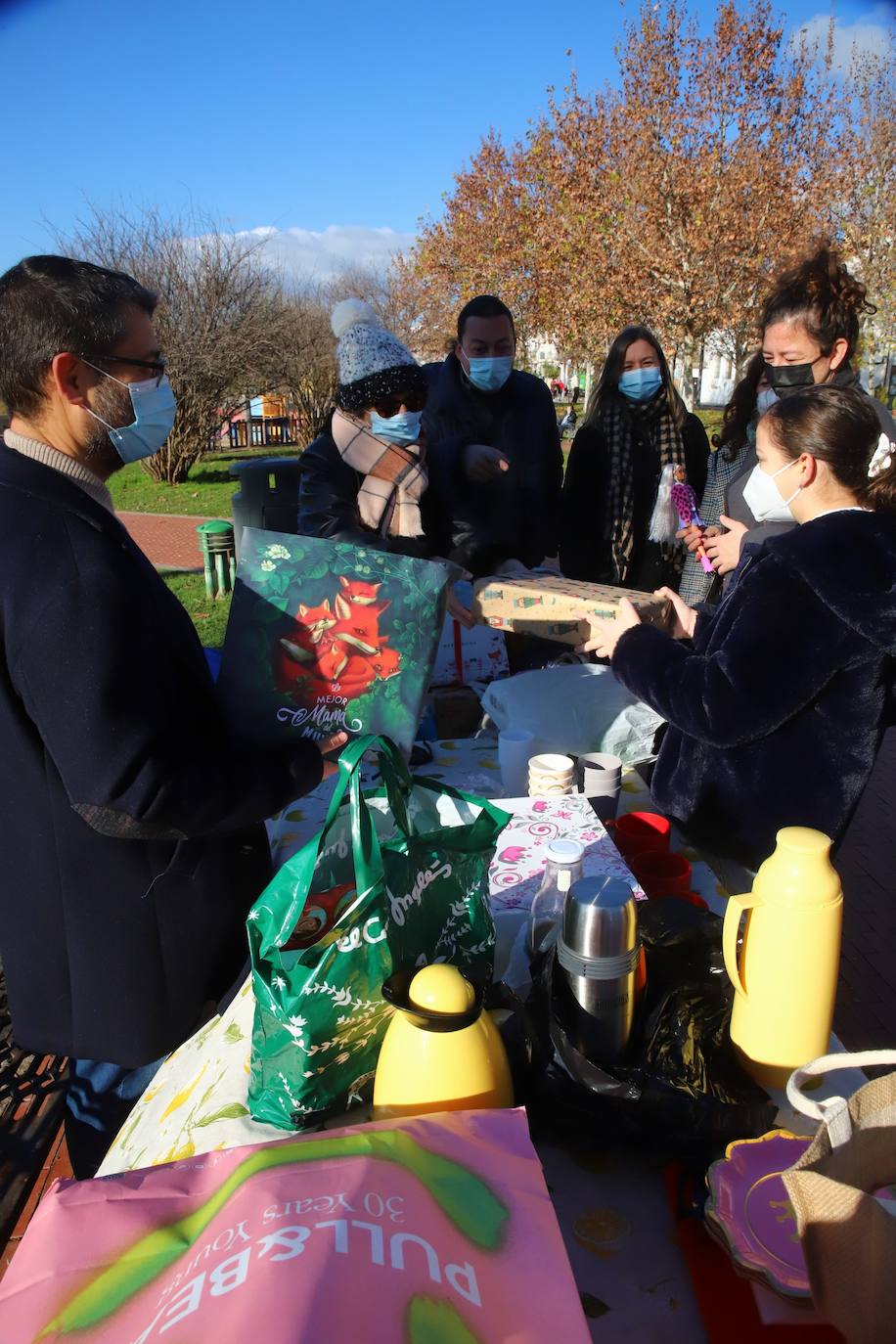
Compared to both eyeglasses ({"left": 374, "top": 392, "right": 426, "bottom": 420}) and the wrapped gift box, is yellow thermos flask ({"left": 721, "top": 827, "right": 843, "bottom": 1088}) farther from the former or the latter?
eyeglasses ({"left": 374, "top": 392, "right": 426, "bottom": 420})

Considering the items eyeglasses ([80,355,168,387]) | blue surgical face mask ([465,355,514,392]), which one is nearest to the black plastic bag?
eyeglasses ([80,355,168,387])

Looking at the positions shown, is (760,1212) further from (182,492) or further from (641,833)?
(182,492)

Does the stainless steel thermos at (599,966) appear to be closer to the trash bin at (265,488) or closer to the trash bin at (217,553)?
the trash bin at (265,488)

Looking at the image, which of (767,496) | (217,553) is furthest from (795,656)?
(217,553)

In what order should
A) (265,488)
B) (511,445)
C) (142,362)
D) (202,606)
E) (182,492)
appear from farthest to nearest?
(182,492), (202,606), (265,488), (511,445), (142,362)

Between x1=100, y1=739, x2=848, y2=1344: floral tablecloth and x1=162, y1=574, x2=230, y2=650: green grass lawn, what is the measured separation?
6033mm

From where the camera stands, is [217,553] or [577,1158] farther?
[217,553]

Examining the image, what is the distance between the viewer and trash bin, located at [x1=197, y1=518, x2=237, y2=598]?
29.4ft

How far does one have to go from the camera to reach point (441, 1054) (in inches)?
41.4

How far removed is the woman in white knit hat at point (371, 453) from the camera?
279 centimetres

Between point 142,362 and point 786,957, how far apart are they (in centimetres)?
145

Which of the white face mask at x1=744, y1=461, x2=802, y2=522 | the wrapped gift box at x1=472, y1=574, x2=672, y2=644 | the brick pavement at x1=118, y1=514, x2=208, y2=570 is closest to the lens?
the white face mask at x1=744, y1=461, x2=802, y2=522

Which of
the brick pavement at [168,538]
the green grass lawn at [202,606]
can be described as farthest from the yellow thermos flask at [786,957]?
the brick pavement at [168,538]

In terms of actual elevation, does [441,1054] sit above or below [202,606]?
above
